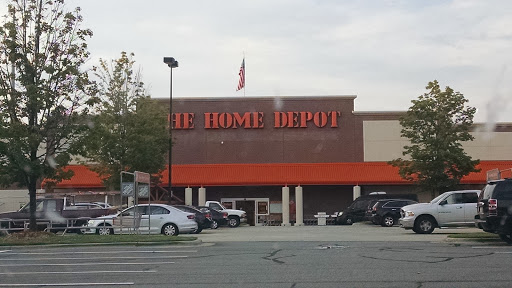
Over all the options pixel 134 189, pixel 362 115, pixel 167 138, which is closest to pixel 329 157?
pixel 362 115

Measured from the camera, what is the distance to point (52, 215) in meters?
29.7

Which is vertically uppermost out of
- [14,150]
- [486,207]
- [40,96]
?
[40,96]

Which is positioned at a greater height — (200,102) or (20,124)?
(200,102)

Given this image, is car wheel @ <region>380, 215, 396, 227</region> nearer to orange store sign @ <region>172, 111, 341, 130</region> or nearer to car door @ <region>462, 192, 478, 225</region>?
car door @ <region>462, 192, 478, 225</region>

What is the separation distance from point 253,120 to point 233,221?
39.5 ft

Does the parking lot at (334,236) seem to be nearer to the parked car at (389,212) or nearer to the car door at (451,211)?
the car door at (451,211)

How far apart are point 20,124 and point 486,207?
15.9 m

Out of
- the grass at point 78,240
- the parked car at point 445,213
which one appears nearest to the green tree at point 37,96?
the grass at point 78,240

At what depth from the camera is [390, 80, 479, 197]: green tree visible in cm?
3962

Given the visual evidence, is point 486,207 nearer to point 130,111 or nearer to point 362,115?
point 130,111

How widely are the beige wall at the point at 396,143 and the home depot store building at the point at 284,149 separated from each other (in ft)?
0.24

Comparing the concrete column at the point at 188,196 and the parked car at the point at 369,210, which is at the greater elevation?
the concrete column at the point at 188,196

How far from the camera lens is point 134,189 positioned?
2592 centimetres

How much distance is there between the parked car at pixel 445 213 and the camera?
2677 cm
